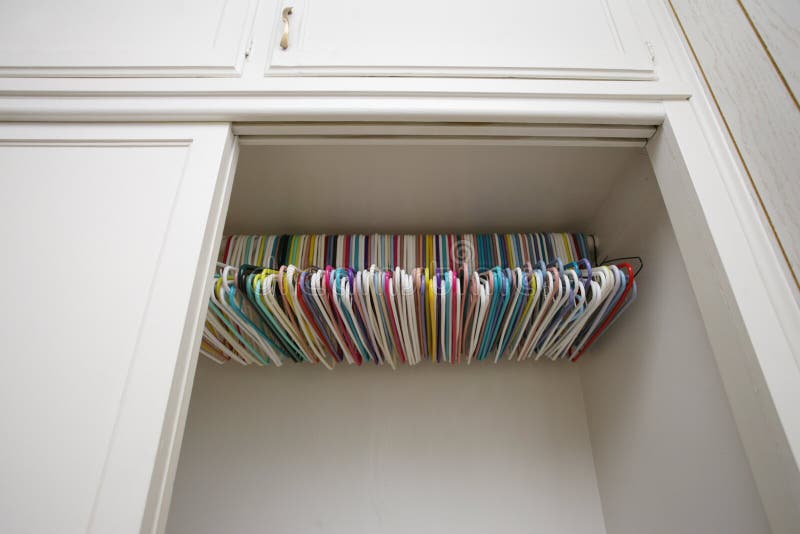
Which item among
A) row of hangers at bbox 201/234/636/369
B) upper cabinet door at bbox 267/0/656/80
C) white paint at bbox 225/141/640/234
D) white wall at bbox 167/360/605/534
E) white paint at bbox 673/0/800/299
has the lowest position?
white wall at bbox 167/360/605/534

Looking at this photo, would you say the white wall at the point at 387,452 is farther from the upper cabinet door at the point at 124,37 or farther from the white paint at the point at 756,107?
the upper cabinet door at the point at 124,37

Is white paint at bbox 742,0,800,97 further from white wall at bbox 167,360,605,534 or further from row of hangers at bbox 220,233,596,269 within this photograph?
white wall at bbox 167,360,605,534

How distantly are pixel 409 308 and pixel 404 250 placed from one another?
317 mm

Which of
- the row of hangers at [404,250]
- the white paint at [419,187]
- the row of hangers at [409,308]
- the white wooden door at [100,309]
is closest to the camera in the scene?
the white wooden door at [100,309]

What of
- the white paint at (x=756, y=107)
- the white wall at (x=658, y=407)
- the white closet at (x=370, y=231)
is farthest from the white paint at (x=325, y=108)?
the white wall at (x=658, y=407)

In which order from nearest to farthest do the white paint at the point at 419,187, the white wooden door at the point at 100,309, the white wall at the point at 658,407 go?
the white wooden door at the point at 100,309 → the white wall at the point at 658,407 → the white paint at the point at 419,187

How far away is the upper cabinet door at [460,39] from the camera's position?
2.56 feet

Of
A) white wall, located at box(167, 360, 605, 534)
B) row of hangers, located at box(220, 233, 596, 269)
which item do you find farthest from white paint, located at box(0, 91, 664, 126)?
white wall, located at box(167, 360, 605, 534)

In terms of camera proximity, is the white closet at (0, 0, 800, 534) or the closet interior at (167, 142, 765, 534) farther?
the closet interior at (167, 142, 765, 534)

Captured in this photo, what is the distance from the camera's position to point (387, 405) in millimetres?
1214

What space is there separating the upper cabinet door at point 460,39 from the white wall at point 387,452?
884 millimetres

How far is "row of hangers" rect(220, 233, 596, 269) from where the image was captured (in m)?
1.13

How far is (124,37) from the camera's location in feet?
2.67

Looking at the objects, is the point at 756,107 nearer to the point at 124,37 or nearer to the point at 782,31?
the point at 782,31
